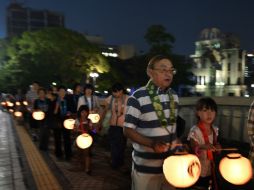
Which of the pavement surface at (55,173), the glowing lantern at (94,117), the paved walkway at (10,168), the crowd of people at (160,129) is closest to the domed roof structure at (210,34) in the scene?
the pavement surface at (55,173)

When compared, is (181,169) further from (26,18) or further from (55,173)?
(26,18)

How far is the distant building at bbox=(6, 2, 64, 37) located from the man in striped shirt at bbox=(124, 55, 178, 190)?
354 ft

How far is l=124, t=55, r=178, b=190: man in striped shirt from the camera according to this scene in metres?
3.39

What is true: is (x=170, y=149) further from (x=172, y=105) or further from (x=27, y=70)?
(x=27, y=70)

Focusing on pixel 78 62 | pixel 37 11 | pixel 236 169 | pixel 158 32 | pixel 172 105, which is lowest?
pixel 236 169

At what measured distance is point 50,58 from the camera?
1219 inches

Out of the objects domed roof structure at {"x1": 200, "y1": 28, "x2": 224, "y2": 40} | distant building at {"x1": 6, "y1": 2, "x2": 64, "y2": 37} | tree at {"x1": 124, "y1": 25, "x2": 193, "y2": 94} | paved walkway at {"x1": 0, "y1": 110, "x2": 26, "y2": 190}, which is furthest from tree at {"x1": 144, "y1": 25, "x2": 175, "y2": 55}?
distant building at {"x1": 6, "y1": 2, "x2": 64, "y2": 37}

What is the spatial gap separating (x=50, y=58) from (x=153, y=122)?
94.2 feet

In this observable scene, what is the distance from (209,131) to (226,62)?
72.3 meters

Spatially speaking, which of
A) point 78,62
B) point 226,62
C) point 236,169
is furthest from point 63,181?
point 226,62

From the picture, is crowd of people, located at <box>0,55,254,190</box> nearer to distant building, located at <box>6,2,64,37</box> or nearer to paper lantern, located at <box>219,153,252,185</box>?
paper lantern, located at <box>219,153,252,185</box>

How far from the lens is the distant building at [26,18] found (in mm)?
107000

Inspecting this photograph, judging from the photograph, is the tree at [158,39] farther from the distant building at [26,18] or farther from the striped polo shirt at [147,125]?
the distant building at [26,18]

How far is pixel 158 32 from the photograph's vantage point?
36562mm
